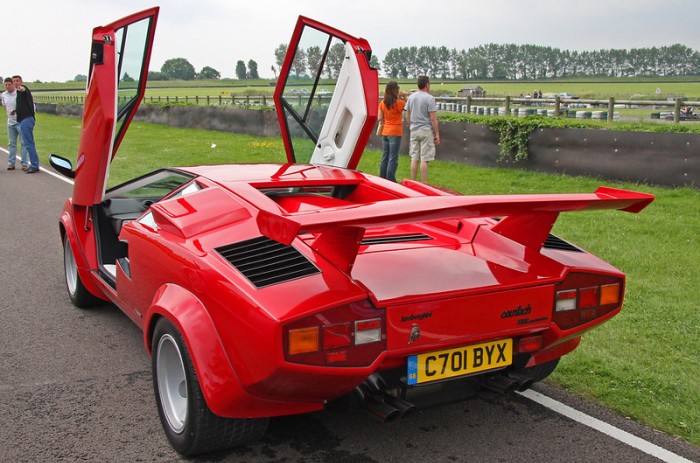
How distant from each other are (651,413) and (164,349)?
2394 millimetres

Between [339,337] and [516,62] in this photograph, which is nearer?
[339,337]

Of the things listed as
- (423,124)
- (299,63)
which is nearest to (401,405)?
(299,63)

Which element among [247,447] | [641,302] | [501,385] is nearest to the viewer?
[501,385]

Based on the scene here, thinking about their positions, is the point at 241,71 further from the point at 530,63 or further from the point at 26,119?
the point at 26,119

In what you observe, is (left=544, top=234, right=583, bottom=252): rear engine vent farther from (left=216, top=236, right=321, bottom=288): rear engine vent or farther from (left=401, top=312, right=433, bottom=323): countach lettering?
(left=216, top=236, right=321, bottom=288): rear engine vent

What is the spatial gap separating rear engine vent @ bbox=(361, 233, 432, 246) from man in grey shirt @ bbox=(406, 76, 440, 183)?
7.52m

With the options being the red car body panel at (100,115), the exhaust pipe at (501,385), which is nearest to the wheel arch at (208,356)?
the exhaust pipe at (501,385)

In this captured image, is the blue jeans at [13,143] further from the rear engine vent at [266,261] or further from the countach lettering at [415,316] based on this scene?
the countach lettering at [415,316]

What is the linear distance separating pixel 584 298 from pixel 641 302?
2417 millimetres

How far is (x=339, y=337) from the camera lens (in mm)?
2635

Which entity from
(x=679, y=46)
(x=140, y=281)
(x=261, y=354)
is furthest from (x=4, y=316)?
(x=679, y=46)

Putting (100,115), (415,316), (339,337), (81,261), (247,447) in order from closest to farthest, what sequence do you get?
(339,337) → (415,316) → (247,447) → (100,115) → (81,261)

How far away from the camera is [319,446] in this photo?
325cm

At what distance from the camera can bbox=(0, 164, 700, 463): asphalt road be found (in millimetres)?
3184
